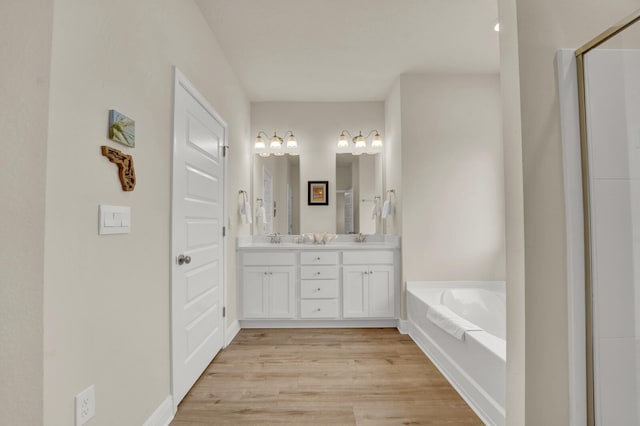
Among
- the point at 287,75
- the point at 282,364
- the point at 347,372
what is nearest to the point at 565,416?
the point at 347,372

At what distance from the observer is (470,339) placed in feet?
6.34

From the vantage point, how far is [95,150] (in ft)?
3.90

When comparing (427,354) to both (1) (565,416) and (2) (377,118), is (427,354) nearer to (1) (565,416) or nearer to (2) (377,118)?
(1) (565,416)

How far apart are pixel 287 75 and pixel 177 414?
2819 millimetres

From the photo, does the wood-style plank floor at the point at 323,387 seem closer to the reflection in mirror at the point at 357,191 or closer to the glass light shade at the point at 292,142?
the reflection in mirror at the point at 357,191

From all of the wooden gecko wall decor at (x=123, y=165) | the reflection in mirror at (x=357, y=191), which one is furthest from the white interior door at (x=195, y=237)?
the reflection in mirror at (x=357, y=191)

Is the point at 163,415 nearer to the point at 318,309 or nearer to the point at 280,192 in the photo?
the point at 318,309

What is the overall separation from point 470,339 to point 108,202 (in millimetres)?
1984

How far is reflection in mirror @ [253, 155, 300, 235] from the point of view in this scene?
383cm

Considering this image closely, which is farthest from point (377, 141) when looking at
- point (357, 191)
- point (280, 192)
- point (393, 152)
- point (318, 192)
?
point (280, 192)

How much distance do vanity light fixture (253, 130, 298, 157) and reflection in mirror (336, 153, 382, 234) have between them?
54cm

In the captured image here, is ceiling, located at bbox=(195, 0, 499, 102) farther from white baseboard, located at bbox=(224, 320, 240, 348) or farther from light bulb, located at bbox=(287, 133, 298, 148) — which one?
white baseboard, located at bbox=(224, 320, 240, 348)

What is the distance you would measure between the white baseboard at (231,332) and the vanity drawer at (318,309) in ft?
2.06

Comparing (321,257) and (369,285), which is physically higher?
(321,257)
